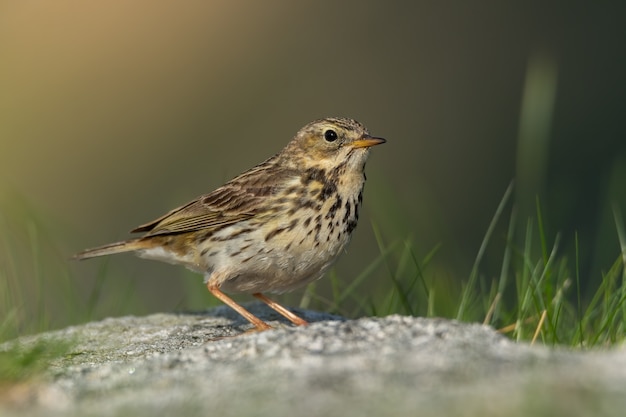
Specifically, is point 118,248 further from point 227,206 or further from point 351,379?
point 351,379

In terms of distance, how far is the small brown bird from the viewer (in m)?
6.75

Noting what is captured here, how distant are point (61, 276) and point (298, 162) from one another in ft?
6.18

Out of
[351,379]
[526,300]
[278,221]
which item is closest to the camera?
[351,379]

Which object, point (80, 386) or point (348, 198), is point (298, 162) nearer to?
point (348, 198)

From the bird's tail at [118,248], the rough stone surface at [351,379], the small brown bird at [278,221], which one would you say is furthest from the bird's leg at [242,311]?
the rough stone surface at [351,379]

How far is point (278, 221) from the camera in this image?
685cm

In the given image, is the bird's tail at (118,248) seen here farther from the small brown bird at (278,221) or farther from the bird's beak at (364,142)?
the bird's beak at (364,142)

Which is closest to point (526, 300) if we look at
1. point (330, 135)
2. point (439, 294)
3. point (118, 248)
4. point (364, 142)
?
point (439, 294)

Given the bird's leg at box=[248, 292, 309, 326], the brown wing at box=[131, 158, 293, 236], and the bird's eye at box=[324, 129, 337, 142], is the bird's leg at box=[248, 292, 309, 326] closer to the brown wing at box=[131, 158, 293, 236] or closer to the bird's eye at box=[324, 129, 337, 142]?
the brown wing at box=[131, 158, 293, 236]

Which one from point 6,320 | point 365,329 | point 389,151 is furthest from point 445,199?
point 365,329

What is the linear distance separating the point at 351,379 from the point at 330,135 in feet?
12.3

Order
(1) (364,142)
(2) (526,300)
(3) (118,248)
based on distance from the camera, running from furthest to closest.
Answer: (3) (118,248) → (1) (364,142) → (2) (526,300)

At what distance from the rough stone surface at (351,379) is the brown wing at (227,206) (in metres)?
2.20

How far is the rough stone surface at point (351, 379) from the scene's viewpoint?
Answer: 3.44 metres
